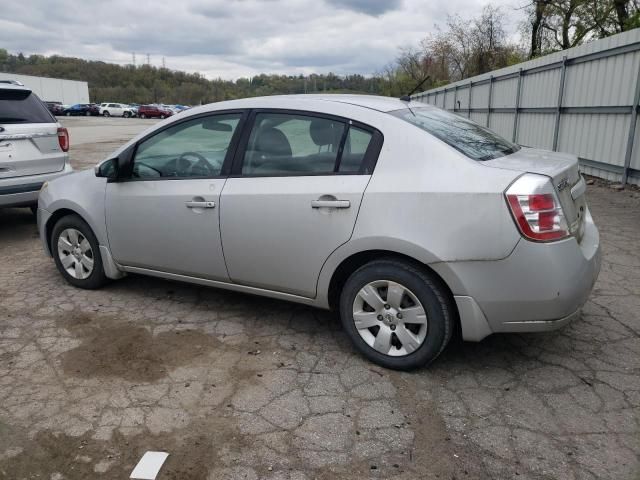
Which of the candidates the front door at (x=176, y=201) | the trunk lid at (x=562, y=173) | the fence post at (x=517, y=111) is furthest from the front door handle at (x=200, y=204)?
the fence post at (x=517, y=111)

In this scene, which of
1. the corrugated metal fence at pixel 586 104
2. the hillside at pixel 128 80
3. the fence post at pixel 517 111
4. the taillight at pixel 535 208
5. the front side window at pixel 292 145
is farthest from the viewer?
the hillside at pixel 128 80

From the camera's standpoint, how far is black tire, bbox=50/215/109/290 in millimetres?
4520

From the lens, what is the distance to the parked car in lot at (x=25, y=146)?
6062 millimetres

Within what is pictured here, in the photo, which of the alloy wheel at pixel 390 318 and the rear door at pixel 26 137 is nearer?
the alloy wheel at pixel 390 318

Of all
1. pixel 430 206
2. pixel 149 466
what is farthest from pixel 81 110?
pixel 149 466

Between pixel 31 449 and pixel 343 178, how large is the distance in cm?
212

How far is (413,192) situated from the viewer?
118 inches

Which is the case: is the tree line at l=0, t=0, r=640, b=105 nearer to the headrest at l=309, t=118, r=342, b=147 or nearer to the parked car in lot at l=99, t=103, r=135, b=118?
the headrest at l=309, t=118, r=342, b=147

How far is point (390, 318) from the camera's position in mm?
3174

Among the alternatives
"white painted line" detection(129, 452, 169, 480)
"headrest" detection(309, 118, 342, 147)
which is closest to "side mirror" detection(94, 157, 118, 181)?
"headrest" detection(309, 118, 342, 147)

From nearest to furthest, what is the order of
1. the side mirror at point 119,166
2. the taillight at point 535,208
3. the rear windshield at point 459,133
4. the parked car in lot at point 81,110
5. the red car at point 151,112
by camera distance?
1. the taillight at point 535,208
2. the rear windshield at point 459,133
3. the side mirror at point 119,166
4. the red car at point 151,112
5. the parked car in lot at point 81,110

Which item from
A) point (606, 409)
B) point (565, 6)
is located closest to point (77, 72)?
point (565, 6)

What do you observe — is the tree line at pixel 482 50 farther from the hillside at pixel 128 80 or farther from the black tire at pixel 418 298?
the hillside at pixel 128 80

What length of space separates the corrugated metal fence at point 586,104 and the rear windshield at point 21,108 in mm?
7973
